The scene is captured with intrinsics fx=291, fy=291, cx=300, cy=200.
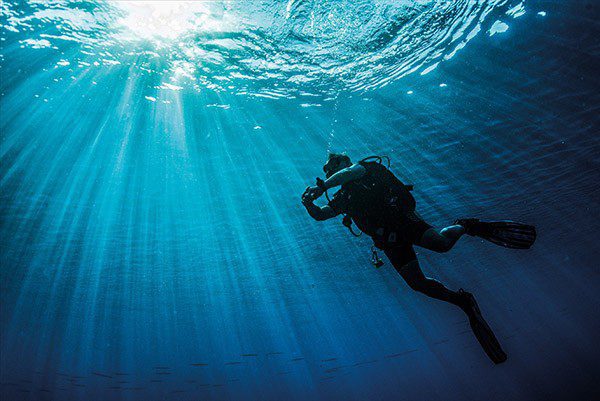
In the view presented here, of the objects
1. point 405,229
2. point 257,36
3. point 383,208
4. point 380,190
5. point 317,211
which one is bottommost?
point 405,229

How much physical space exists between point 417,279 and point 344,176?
190 centimetres

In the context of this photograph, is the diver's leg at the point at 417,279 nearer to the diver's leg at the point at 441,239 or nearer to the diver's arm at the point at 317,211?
the diver's leg at the point at 441,239

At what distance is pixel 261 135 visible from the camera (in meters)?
11.2

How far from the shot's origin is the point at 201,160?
1218 centimetres

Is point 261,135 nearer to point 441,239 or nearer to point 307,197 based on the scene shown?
point 307,197

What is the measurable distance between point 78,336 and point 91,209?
142 ft

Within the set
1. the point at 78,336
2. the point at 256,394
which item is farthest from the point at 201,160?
the point at 256,394

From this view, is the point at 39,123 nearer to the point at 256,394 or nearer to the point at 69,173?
the point at 69,173

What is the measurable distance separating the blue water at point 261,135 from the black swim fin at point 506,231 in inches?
231

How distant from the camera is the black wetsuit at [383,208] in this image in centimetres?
411

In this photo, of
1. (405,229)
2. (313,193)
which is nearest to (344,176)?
(313,193)

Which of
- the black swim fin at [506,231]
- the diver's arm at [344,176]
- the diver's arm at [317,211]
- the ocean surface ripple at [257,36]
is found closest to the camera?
the diver's arm at [344,176]

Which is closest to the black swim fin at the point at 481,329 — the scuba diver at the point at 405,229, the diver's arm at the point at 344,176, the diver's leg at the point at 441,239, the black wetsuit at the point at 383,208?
the scuba diver at the point at 405,229

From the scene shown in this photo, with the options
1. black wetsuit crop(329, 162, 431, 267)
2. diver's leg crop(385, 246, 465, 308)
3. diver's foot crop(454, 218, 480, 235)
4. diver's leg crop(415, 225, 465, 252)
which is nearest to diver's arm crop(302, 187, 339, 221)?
black wetsuit crop(329, 162, 431, 267)
